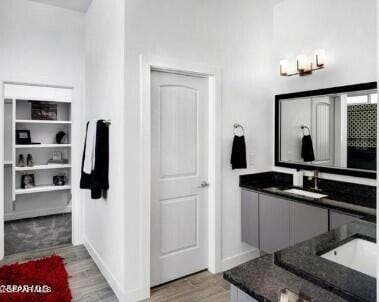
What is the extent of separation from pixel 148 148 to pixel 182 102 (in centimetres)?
58

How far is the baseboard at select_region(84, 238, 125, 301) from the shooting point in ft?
7.94

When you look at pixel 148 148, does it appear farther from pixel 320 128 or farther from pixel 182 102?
pixel 320 128

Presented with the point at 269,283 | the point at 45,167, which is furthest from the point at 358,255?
the point at 45,167

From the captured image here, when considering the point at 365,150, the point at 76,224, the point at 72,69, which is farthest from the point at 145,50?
the point at 76,224

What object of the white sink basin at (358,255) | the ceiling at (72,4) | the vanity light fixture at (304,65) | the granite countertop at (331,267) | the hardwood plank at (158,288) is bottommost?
the hardwood plank at (158,288)

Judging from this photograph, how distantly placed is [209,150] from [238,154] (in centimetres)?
30

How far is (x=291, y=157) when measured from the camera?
3100 millimetres

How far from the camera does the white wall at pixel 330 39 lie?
245 centimetres

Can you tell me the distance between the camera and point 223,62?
9.43 ft

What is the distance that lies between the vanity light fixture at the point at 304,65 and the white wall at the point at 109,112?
1.70 metres

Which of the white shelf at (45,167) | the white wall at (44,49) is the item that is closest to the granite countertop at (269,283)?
the white wall at (44,49)

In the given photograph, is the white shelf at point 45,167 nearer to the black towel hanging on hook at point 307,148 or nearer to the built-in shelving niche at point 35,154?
the built-in shelving niche at point 35,154

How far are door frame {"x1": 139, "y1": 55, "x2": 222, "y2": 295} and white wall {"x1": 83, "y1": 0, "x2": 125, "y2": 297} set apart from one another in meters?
0.18

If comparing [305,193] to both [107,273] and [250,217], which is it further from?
[107,273]
